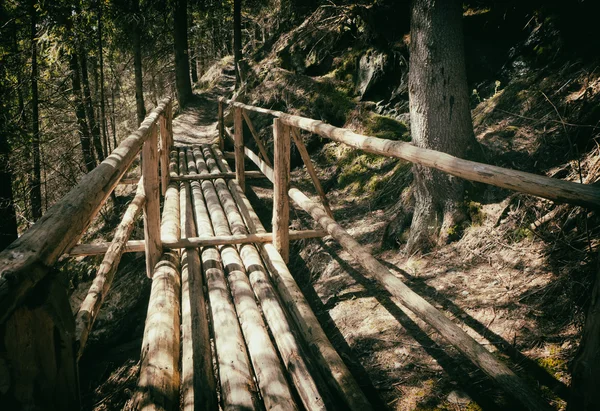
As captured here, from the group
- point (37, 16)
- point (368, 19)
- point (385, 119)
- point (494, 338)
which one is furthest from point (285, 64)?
point (494, 338)

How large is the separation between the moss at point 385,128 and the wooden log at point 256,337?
3.37m

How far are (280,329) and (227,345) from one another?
16.1 inches

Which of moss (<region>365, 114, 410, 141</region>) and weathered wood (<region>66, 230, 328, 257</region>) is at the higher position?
moss (<region>365, 114, 410, 141</region>)

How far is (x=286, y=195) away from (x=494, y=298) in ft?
7.37

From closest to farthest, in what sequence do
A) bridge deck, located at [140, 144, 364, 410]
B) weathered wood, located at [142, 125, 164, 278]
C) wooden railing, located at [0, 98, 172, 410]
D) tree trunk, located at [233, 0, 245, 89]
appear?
wooden railing, located at [0, 98, 172, 410] < bridge deck, located at [140, 144, 364, 410] < weathered wood, located at [142, 125, 164, 278] < tree trunk, located at [233, 0, 245, 89]

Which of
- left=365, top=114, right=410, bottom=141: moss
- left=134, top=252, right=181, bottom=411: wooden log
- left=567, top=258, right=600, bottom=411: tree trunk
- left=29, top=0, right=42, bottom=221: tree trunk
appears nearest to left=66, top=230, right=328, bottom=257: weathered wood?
left=134, top=252, right=181, bottom=411: wooden log

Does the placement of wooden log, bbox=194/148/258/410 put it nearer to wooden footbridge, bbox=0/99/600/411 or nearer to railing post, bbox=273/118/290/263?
wooden footbridge, bbox=0/99/600/411

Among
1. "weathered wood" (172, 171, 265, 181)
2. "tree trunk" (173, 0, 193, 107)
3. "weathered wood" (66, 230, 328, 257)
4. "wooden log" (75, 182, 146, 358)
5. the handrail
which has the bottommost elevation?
"weathered wood" (66, 230, 328, 257)

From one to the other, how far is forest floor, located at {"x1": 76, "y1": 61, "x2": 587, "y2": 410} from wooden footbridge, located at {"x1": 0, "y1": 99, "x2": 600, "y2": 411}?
0.35 m

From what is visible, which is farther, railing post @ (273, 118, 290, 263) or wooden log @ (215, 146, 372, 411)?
railing post @ (273, 118, 290, 263)

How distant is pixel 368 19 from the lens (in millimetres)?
7227

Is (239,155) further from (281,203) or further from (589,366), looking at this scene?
(589,366)

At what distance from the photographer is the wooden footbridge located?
Answer: 0.96m

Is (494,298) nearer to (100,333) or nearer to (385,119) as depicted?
(385,119)
